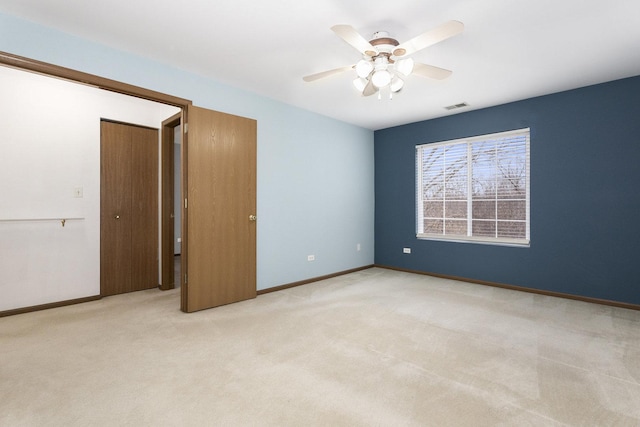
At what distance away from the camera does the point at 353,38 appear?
2.22 m

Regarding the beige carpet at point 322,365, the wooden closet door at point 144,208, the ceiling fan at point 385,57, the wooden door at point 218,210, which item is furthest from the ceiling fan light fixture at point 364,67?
the wooden closet door at point 144,208

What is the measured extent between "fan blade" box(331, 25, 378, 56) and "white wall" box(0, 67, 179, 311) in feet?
10.7

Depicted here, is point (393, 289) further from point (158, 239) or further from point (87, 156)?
point (87, 156)

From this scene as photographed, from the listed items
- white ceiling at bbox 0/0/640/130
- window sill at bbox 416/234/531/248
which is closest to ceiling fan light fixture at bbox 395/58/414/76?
white ceiling at bbox 0/0/640/130

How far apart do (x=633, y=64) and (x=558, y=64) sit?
765mm

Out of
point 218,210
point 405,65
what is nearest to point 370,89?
point 405,65

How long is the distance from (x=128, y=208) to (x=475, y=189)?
4.92 m

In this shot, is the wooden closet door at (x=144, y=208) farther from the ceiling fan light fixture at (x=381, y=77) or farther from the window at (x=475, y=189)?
the window at (x=475, y=189)

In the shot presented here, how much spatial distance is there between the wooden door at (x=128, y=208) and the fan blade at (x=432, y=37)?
140 inches

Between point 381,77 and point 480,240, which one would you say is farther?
point 480,240

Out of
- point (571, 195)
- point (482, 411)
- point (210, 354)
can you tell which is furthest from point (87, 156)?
point (571, 195)

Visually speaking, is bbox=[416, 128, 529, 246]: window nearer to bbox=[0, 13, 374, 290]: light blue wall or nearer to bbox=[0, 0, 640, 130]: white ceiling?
bbox=[0, 0, 640, 130]: white ceiling

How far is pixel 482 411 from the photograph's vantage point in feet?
5.73

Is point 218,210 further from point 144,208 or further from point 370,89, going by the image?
point 370,89
